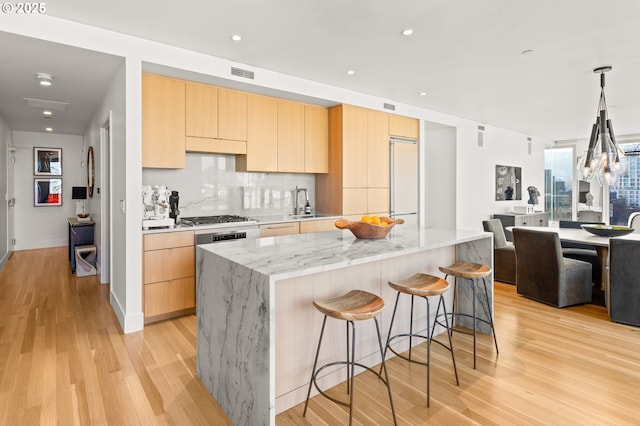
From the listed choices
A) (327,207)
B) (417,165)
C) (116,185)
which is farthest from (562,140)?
(116,185)

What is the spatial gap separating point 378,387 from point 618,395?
1503 mm

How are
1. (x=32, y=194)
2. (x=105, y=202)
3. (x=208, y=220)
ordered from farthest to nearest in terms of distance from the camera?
(x=32, y=194) → (x=105, y=202) → (x=208, y=220)

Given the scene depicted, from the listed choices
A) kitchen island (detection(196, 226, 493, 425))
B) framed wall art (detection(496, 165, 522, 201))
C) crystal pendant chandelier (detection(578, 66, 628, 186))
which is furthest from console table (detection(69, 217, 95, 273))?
framed wall art (detection(496, 165, 522, 201))

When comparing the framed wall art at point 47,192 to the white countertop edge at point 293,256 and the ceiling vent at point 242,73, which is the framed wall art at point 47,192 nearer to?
the ceiling vent at point 242,73

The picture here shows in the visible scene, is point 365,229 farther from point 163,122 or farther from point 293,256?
point 163,122

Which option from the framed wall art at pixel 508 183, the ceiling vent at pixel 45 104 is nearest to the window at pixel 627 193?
the framed wall art at pixel 508 183

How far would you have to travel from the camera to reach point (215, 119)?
403 cm

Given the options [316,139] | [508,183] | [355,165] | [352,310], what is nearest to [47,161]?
[316,139]

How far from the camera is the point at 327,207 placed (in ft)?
17.3

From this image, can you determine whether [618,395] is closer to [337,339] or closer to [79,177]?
[337,339]

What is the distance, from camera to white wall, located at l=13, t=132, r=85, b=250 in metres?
7.39

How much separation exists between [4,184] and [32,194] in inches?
68.5

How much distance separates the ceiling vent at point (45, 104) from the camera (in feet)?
15.7

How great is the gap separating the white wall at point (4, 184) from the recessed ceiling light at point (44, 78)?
259 cm
